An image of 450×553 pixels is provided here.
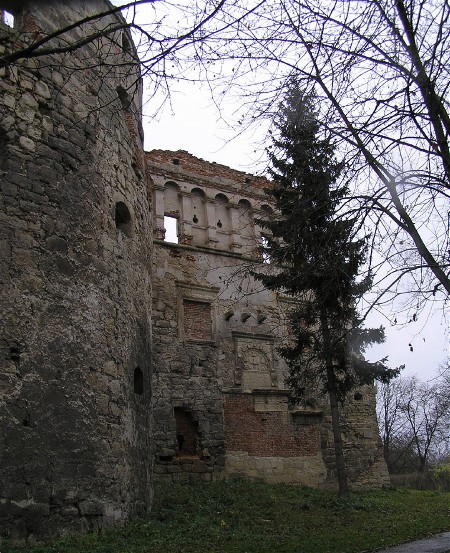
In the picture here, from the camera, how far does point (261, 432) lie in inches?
579

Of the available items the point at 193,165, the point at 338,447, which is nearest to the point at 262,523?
the point at 338,447

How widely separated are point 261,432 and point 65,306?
905cm

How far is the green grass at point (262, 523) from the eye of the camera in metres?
6.76

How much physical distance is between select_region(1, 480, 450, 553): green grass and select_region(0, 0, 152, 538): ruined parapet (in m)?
0.37

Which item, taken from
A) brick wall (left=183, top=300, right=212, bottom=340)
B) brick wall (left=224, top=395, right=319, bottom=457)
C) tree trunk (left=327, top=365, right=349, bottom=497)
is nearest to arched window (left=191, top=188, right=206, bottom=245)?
brick wall (left=183, top=300, right=212, bottom=340)

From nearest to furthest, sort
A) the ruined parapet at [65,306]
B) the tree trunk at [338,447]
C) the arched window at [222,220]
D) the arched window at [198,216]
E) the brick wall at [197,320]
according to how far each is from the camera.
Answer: the ruined parapet at [65,306], the tree trunk at [338,447], the brick wall at [197,320], the arched window at [198,216], the arched window at [222,220]

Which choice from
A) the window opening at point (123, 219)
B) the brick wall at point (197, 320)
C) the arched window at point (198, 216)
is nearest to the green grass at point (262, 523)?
the brick wall at point (197, 320)

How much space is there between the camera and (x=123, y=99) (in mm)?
9648

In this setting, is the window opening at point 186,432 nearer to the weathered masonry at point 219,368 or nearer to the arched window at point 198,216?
the weathered masonry at point 219,368

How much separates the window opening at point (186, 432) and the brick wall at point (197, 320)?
187cm

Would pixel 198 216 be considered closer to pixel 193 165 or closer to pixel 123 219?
pixel 193 165

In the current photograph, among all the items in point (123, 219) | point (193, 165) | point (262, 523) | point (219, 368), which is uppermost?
point (193, 165)

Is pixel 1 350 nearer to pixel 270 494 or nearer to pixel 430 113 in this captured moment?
pixel 430 113

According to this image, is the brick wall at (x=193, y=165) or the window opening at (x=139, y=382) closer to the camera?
the window opening at (x=139, y=382)
